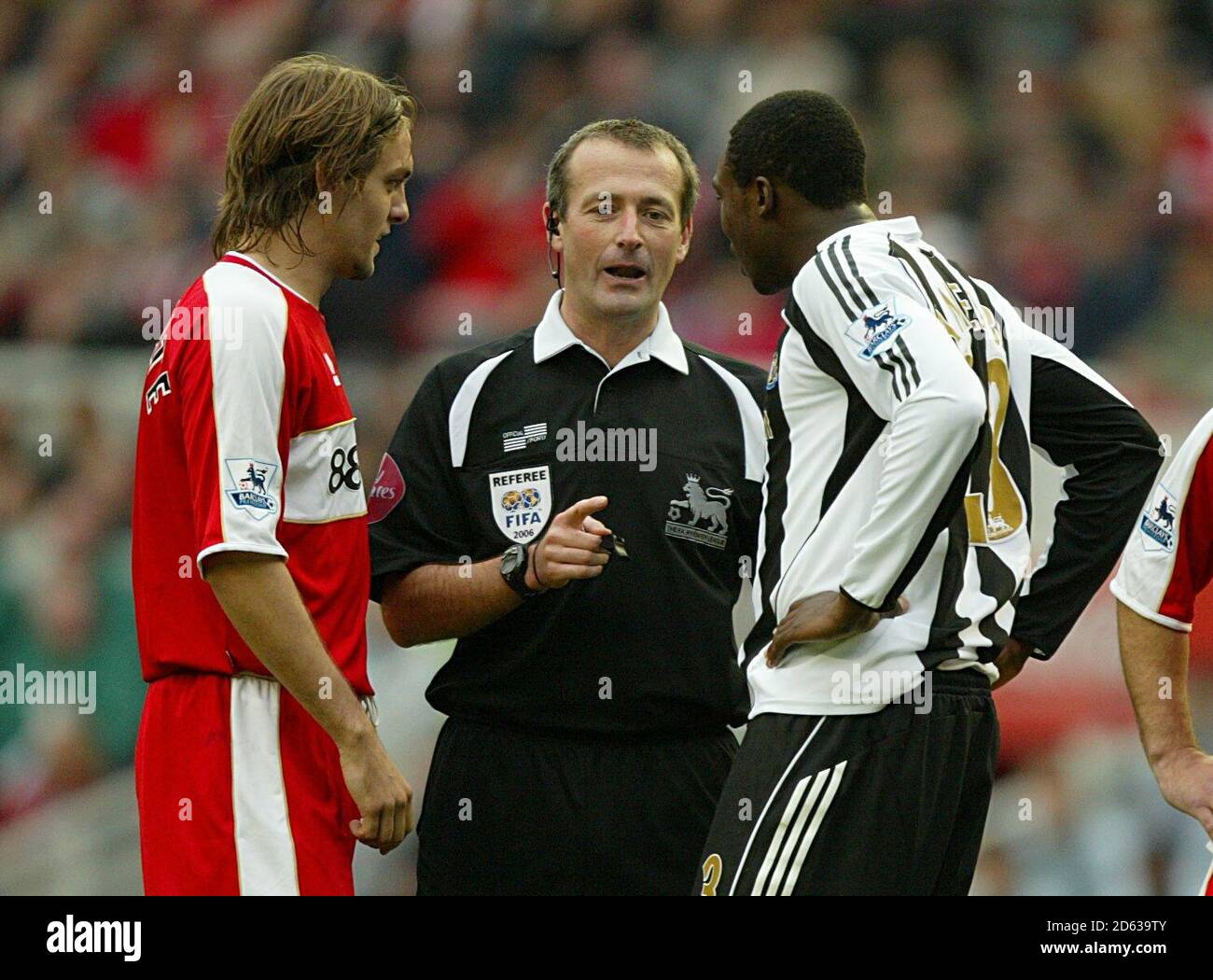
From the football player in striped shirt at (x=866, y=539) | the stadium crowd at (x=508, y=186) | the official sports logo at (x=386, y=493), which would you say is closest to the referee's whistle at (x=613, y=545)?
the football player in striped shirt at (x=866, y=539)

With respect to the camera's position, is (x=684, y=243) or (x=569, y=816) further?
(x=684, y=243)

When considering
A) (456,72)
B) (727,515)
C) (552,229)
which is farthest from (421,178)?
(727,515)

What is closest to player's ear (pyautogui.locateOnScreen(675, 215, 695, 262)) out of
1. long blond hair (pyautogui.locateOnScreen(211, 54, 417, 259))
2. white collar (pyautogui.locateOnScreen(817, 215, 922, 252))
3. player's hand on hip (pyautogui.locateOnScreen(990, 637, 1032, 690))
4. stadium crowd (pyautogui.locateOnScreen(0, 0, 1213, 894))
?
white collar (pyautogui.locateOnScreen(817, 215, 922, 252))

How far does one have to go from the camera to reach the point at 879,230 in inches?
114

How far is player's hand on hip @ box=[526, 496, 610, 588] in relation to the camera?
118 inches

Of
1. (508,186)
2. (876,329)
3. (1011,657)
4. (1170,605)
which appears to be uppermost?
(508,186)

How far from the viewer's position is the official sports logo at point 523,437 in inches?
133

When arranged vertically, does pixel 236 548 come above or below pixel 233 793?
above

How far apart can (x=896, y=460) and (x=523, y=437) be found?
0.98m

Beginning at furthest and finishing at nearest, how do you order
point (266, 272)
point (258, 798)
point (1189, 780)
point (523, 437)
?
point (523, 437), point (1189, 780), point (266, 272), point (258, 798)

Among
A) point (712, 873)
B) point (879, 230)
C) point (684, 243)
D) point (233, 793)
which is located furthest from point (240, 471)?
point (684, 243)

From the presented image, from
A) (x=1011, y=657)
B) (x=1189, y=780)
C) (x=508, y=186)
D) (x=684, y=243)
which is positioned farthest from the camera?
(x=508, y=186)

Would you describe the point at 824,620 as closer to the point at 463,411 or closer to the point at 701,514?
the point at 701,514
